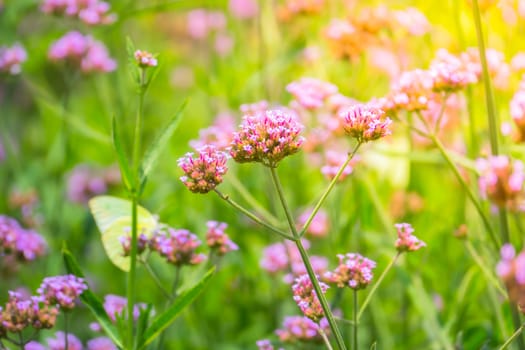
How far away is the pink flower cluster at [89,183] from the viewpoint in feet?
9.91

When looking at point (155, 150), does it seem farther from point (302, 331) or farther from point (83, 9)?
point (83, 9)

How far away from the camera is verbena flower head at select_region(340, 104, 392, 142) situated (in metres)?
1.19

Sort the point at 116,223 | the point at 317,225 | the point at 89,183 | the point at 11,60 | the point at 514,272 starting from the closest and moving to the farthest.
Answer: the point at 514,272 < the point at 116,223 < the point at 11,60 < the point at 317,225 < the point at 89,183

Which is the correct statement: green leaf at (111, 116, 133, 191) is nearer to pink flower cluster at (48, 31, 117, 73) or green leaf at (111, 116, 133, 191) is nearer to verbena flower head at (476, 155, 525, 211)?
verbena flower head at (476, 155, 525, 211)

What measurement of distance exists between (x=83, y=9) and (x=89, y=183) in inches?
43.1

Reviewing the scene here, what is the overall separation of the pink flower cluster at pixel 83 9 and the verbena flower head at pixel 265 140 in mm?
1043

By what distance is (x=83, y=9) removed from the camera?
219 centimetres

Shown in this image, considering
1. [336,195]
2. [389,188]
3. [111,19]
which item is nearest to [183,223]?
[336,195]

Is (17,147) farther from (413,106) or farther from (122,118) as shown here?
(413,106)

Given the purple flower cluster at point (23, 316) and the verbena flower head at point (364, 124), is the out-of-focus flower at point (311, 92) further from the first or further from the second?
the purple flower cluster at point (23, 316)

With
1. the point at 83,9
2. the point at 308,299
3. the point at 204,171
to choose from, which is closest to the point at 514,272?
the point at 308,299

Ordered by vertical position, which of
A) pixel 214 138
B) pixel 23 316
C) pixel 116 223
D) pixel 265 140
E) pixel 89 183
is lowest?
pixel 89 183

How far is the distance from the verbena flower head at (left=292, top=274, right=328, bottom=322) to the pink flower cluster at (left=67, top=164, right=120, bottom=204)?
1928mm

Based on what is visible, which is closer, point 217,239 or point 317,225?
point 217,239
